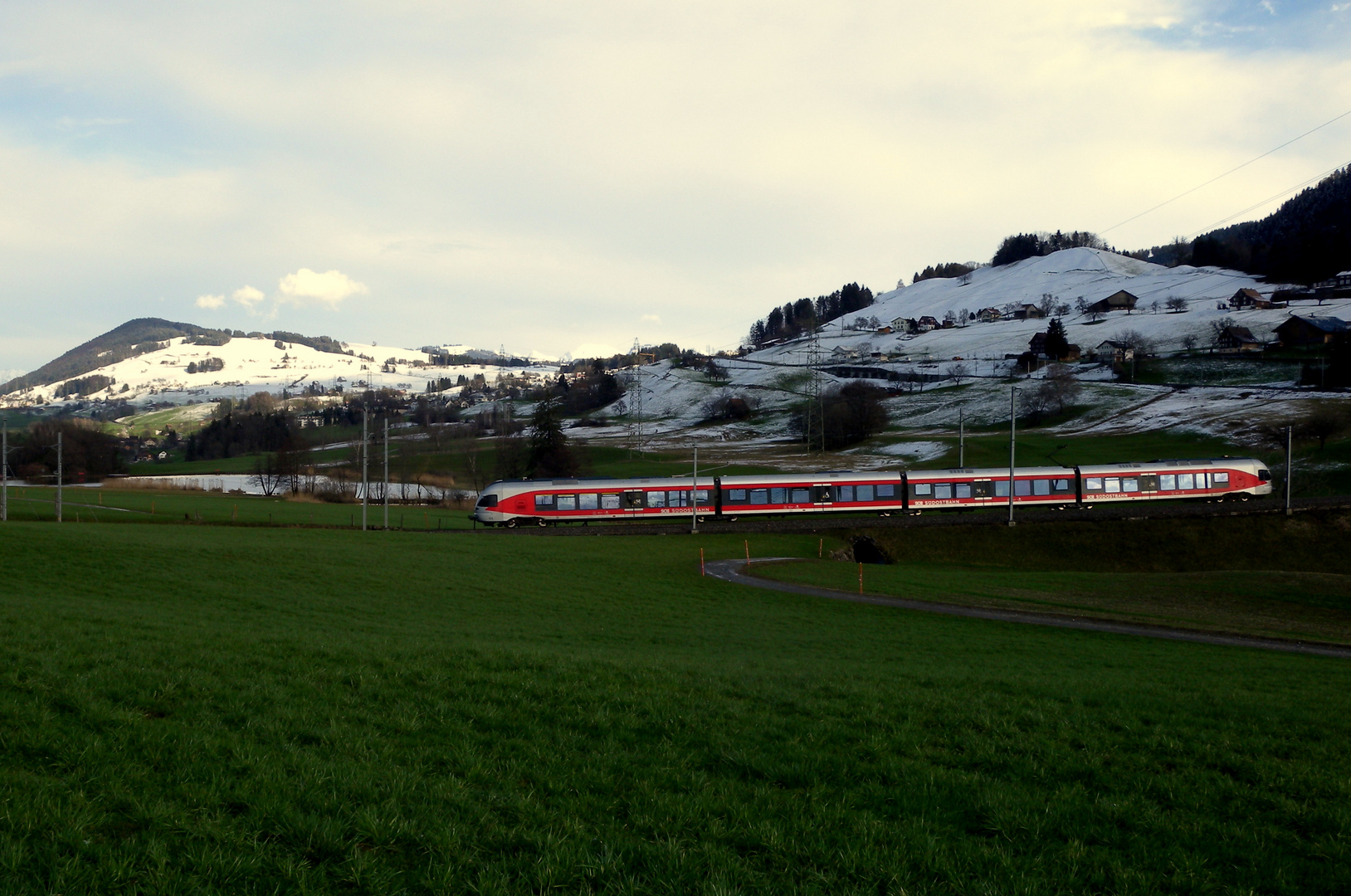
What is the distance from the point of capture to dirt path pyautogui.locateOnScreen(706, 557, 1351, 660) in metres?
25.7

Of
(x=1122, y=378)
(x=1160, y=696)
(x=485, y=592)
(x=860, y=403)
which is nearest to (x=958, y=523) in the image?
(x=485, y=592)

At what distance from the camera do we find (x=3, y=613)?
570 inches

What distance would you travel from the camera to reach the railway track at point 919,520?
178ft

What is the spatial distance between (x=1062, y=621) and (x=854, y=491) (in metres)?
32.5

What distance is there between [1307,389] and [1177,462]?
77.2 meters

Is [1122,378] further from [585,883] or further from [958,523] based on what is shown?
[585,883]

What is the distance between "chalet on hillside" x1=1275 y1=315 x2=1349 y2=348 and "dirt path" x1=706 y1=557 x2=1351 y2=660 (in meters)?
154

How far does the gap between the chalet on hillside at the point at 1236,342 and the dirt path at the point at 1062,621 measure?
152 meters

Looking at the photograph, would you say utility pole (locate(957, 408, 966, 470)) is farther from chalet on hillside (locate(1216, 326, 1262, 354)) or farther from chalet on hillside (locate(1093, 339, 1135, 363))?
chalet on hillside (locate(1216, 326, 1262, 354))

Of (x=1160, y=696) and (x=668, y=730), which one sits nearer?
(x=668, y=730)

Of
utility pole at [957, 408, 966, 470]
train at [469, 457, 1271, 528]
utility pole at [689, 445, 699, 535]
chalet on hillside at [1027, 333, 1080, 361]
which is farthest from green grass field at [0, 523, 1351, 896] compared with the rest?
chalet on hillside at [1027, 333, 1080, 361]

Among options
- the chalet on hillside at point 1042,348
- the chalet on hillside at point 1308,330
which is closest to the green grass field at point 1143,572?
the chalet on hillside at point 1308,330

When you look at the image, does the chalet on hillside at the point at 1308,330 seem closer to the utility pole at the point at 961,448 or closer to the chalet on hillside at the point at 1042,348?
the chalet on hillside at the point at 1042,348

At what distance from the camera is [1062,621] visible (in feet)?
96.4
